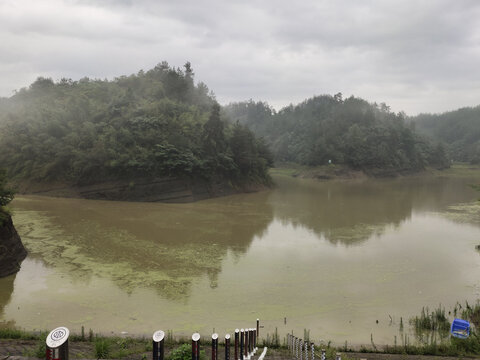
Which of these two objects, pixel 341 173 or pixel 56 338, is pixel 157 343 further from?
pixel 341 173

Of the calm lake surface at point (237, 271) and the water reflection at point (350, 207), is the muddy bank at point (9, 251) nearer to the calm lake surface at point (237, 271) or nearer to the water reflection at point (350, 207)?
the calm lake surface at point (237, 271)

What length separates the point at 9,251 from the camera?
14.9 metres

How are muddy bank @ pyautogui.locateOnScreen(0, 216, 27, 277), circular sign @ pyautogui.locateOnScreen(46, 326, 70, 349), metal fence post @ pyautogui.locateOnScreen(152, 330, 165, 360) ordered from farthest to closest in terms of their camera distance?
muddy bank @ pyautogui.locateOnScreen(0, 216, 27, 277) → metal fence post @ pyautogui.locateOnScreen(152, 330, 165, 360) → circular sign @ pyautogui.locateOnScreen(46, 326, 70, 349)

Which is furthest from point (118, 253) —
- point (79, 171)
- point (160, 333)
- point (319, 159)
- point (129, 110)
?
point (319, 159)

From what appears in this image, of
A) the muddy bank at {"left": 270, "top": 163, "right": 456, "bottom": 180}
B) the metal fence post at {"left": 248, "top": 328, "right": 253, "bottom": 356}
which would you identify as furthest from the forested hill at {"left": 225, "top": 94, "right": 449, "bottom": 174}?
the metal fence post at {"left": 248, "top": 328, "right": 253, "bottom": 356}

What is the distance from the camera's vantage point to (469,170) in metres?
85.5

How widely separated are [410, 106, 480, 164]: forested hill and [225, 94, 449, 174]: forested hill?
22.5 metres

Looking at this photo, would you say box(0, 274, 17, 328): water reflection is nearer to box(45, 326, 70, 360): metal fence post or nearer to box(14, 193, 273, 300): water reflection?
box(14, 193, 273, 300): water reflection

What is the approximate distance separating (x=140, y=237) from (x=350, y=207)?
19.9 metres

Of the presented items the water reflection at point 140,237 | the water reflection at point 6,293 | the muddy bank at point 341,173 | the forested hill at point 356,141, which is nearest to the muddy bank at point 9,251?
the water reflection at point 6,293

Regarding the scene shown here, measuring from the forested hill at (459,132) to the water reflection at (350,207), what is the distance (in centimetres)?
6222

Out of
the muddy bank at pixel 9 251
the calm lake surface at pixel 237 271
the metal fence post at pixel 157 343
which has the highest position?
the metal fence post at pixel 157 343

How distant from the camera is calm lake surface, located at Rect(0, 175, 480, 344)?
11.0m

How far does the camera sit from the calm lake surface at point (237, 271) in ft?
36.0
